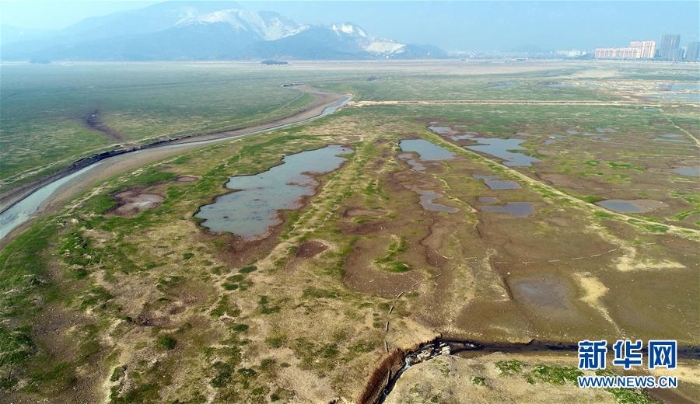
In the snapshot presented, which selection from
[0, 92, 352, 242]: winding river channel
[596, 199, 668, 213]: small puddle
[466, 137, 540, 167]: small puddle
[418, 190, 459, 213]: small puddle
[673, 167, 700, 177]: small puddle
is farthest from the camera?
[466, 137, 540, 167]: small puddle

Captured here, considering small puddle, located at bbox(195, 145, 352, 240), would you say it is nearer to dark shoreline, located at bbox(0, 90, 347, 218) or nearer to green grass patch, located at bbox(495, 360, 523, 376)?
green grass patch, located at bbox(495, 360, 523, 376)

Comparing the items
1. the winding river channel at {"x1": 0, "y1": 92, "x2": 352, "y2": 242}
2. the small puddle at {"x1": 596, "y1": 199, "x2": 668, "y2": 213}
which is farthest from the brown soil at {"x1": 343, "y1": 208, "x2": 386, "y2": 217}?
the winding river channel at {"x1": 0, "y1": 92, "x2": 352, "y2": 242}

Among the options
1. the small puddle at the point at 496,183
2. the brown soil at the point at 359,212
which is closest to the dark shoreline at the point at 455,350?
the brown soil at the point at 359,212

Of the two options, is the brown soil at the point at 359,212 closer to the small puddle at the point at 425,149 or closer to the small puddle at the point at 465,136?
the small puddle at the point at 425,149

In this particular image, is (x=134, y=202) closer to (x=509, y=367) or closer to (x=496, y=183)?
(x=509, y=367)

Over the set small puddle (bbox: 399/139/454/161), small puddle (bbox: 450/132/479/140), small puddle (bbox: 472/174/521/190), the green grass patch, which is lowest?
the green grass patch

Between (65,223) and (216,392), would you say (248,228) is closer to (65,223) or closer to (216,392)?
(65,223)

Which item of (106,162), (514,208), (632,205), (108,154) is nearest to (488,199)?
(514,208)
